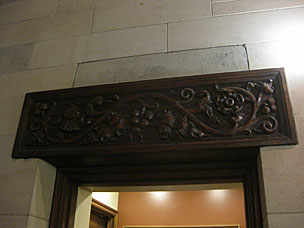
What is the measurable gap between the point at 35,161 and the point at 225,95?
74 cm

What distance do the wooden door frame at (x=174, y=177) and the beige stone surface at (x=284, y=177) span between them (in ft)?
0.21

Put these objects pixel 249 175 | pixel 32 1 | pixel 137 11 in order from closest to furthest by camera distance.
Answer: pixel 249 175, pixel 137 11, pixel 32 1

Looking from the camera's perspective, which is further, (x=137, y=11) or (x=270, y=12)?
(x=137, y=11)

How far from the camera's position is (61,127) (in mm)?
1146

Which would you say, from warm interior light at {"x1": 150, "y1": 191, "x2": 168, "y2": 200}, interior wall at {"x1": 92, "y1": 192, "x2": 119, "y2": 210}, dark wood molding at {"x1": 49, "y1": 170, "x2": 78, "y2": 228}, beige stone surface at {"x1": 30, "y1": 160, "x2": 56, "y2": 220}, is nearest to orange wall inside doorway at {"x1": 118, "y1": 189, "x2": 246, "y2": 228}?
warm interior light at {"x1": 150, "y1": 191, "x2": 168, "y2": 200}

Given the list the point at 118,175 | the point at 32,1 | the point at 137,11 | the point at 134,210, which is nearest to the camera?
the point at 118,175

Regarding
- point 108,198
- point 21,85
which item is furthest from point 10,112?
point 108,198

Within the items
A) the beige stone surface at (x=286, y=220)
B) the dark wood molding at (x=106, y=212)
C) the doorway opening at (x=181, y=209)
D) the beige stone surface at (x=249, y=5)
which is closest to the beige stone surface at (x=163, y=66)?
the beige stone surface at (x=249, y=5)

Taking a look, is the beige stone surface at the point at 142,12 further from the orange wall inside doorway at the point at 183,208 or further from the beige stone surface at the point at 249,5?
the orange wall inside doorway at the point at 183,208

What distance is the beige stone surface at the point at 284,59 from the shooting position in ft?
3.30

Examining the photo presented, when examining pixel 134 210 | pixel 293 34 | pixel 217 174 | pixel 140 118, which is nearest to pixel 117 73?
pixel 140 118

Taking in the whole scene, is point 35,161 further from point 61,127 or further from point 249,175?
point 249,175

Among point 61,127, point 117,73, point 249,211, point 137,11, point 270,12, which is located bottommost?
point 249,211

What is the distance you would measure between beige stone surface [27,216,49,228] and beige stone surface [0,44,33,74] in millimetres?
660
